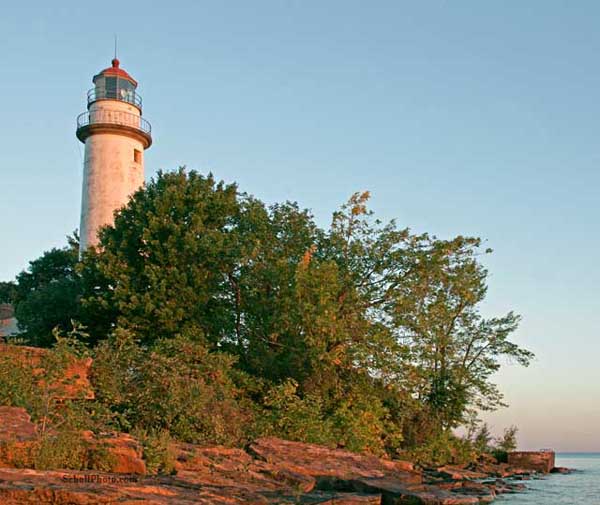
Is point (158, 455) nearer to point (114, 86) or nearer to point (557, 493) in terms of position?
point (557, 493)

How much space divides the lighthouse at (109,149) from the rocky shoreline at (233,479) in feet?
64.5

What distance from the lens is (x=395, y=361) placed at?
76.0ft

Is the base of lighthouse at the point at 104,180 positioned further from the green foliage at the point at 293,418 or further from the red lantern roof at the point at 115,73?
the green foliage at the point at 293,418

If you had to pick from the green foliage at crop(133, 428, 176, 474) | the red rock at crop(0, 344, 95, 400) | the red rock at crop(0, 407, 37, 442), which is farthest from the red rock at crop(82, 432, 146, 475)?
the red rock at crop(0, 344, 95, 400)

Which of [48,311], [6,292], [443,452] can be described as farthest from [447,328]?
[6,292]

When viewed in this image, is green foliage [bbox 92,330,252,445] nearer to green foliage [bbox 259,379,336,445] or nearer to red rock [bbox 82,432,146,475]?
green foliage [bbox 259,379,336,445]

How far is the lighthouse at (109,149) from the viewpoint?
34094 millimetres

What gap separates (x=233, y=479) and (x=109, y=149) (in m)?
24.5

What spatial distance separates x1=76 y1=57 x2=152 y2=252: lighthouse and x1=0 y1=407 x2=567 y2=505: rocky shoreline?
1966cm

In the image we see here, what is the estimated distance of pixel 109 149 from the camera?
34688 mm

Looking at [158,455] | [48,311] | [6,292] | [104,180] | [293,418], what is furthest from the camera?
[6,292]

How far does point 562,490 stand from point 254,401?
11160mm

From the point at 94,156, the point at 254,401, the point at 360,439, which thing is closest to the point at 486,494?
the point at 360,439

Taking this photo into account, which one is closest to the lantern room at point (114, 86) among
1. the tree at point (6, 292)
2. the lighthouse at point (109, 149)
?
the lighthouse at point (109, 149)
